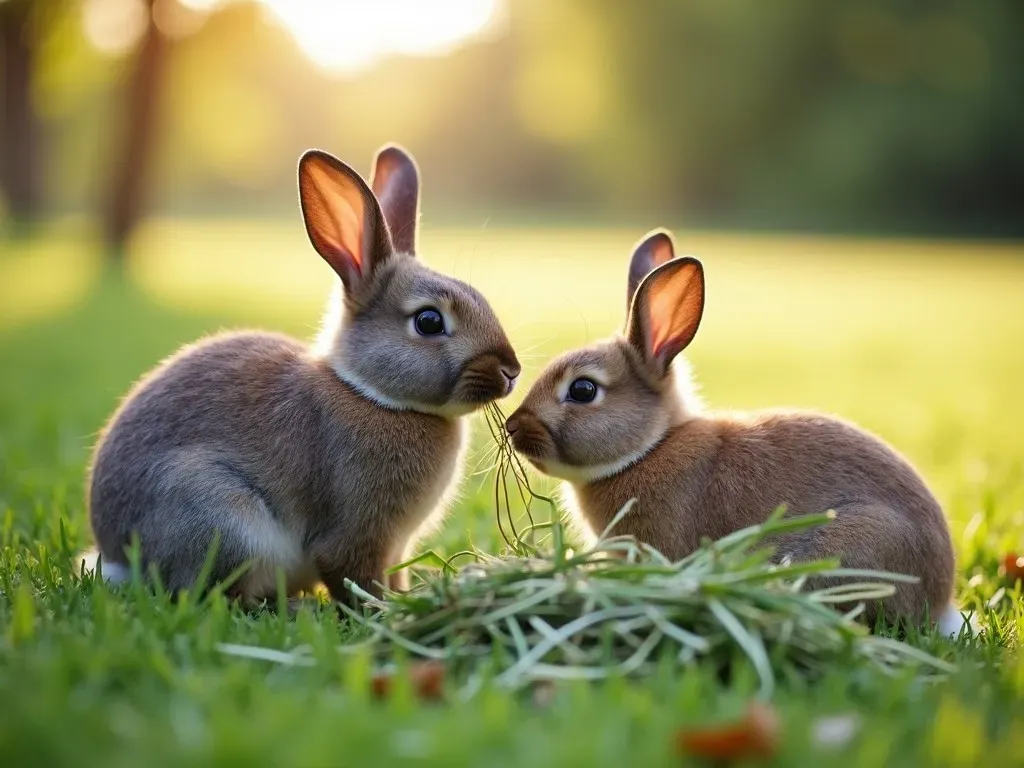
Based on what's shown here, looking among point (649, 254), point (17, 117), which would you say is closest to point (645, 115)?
point (17, 117)

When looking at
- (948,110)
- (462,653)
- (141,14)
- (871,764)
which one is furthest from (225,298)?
(948,110)

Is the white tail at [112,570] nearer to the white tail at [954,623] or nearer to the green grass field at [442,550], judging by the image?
the green grass field at [442,550]

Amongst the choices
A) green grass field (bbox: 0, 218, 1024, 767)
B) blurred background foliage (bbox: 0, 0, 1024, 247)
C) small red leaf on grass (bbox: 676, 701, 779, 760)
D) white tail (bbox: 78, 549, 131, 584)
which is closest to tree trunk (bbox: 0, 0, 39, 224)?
blurred background foliage (bbox: 0, 0, 1024, 247)

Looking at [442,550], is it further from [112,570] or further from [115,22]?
[115,22]

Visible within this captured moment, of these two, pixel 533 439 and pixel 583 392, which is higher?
pixel 583 392

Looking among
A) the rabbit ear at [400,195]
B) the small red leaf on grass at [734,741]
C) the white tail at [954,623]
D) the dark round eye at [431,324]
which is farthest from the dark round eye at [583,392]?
the small red leaf on grass at [734,741]

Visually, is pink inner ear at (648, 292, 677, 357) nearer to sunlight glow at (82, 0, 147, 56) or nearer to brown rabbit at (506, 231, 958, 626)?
brown rabbit at (506, 231, 958, 626)
